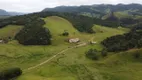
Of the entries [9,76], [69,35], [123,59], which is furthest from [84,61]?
[69,35]

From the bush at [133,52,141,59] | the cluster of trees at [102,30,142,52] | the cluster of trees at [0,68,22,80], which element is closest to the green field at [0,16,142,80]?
the bush at [133,52,141,59]

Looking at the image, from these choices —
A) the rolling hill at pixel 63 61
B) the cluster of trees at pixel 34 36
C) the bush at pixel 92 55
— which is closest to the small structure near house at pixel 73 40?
the rolling hill at pixel 63 61

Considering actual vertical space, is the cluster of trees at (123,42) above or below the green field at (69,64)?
above

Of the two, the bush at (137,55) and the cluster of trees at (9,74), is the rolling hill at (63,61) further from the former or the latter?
the cluster of trees at (9,74)

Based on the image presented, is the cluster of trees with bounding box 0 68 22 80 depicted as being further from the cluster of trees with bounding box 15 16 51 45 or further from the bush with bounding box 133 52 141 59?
the cluster of trees with bounding box 15 16 51 45

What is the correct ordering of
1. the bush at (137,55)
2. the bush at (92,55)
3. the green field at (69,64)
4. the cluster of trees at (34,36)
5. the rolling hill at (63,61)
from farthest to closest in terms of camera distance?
the cluster of trees at (34,36) < the bush at (92,55) < the bush at (137,55) < the rolling hill at (63,61) < the green field at (69,64)

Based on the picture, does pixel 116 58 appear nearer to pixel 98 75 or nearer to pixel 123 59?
pixel 123 59

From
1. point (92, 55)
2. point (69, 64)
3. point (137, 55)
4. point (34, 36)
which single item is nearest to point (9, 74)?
point (69, 64)

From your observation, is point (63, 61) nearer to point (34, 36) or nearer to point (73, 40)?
point (73, 40)

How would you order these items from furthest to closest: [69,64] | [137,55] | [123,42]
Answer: [123,42] < [137,55] < [69,64]
